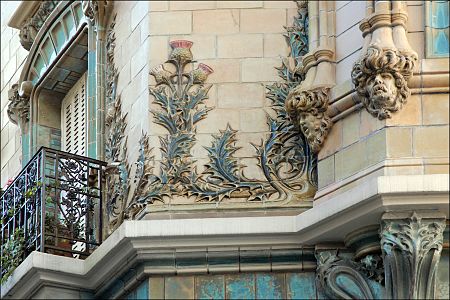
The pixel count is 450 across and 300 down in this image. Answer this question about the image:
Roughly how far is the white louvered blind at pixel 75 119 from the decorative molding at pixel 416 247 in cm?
516

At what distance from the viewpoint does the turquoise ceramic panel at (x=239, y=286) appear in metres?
17.1

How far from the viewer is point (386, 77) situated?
55.4ft

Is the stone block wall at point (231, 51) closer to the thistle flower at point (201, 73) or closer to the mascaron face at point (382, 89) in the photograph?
the thistle flower at point (201, 73)

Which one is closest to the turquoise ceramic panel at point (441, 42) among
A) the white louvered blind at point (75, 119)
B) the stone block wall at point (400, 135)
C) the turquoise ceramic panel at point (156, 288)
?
the stone block wall at point (400, 135)

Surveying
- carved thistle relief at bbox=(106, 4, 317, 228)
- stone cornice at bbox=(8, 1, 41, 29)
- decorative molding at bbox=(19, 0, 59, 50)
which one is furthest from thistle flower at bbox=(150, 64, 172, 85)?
stone cornice at bbox=(8, 1, 41, 29)

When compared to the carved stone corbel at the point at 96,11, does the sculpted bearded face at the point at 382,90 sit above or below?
below

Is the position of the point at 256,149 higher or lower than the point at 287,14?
lower

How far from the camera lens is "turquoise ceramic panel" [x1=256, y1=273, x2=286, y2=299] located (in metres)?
17.1

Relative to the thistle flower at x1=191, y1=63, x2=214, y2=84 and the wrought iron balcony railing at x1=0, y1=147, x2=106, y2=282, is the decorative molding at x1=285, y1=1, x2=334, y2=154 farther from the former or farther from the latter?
the wrought iron balcony railing at x1=0, y1=147, x2=106, y2=282

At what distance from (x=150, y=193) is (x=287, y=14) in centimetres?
227

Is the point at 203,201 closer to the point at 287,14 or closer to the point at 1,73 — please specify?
the point at 287,14

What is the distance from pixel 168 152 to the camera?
1783 centimetres

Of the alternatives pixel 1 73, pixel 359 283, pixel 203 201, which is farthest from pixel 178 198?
pixel 1 73

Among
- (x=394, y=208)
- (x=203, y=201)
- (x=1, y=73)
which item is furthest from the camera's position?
(x=1, y=73)
